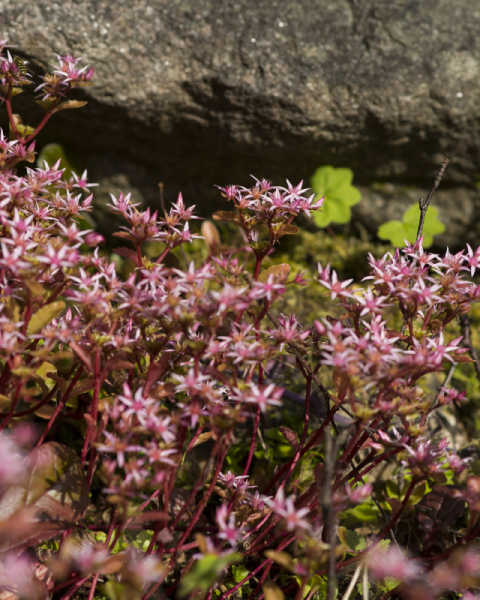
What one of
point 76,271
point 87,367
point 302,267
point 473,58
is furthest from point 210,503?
point 473,58

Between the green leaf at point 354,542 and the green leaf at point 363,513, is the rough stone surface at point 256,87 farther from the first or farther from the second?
the green leaf at point 354,542

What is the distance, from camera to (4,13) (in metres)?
2.72

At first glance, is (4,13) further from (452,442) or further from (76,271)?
(452,442)

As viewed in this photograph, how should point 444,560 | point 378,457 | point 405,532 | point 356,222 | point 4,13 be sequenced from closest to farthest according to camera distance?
point 378,457
point 444,560
point 405,532
point 4,13
point 356,222

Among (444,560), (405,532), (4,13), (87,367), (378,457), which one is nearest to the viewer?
(87,367)

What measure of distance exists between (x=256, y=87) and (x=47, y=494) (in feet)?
8.20

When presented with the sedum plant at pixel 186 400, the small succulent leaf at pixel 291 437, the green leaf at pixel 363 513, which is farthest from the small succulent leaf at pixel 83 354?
the green leaf at pixel 363 513

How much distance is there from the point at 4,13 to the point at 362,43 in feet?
6.86

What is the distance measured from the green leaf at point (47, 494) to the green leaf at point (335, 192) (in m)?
2.35

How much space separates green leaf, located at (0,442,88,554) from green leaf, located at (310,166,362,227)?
92.4 inches

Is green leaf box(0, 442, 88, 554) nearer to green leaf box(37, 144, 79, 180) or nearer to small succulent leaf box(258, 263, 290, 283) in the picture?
small succulent leaf box(258, 263, 290, 283)

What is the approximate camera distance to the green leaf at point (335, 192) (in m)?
3.45

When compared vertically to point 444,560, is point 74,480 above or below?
above

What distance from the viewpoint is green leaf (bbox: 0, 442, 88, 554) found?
1.53m
